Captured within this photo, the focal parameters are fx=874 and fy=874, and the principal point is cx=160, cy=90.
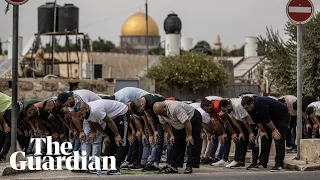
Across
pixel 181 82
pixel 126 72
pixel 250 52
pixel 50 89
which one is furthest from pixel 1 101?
pixel 126 72

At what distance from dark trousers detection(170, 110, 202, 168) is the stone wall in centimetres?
1372

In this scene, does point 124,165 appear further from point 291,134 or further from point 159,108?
point 291,134

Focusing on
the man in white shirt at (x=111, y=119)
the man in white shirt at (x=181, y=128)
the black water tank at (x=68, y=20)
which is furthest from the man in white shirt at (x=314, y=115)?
the black water tank at (x=68, y=20)

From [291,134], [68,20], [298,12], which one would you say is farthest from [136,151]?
[68,20]

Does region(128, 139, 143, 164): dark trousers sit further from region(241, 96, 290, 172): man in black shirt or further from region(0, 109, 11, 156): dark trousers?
region(0, 109, 11, 156): dark trousers

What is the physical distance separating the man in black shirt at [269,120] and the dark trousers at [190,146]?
0.98 m

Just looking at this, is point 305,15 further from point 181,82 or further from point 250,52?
point 250,52

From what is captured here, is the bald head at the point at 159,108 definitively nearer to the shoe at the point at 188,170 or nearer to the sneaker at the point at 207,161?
the shoe at the point at 188,170

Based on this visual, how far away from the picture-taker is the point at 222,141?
18.7 m

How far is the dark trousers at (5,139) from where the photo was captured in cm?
1873

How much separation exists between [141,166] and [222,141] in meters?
2.19

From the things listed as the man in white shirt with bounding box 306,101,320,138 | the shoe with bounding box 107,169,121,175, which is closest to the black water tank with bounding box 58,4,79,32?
the man in white shirt with bounding box 306,101,320,138

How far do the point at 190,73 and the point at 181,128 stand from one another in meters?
22.0

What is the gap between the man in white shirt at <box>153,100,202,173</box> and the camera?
15.9 meters
